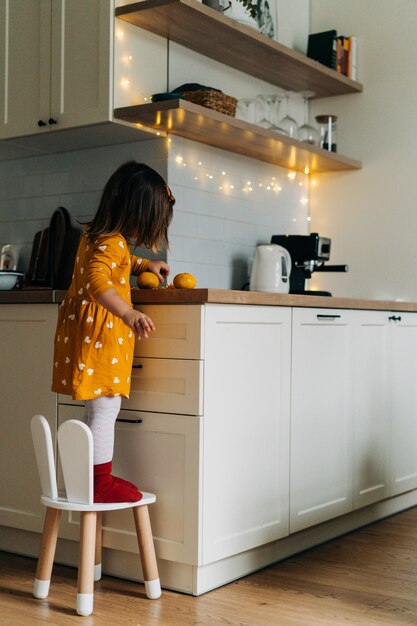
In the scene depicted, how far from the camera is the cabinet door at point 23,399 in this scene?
2834mm

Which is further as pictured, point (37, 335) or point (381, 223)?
point (381, 223)

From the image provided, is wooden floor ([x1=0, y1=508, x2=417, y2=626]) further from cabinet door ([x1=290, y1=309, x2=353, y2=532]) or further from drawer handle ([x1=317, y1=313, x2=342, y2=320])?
drawer handle ([x1=317, y1=313, x2=342, y2=320])

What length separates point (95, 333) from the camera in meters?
2.45

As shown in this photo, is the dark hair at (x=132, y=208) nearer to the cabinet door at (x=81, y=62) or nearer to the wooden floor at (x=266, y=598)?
the cabinet door at (x=81, y=62)

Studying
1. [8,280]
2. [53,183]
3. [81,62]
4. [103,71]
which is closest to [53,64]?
[81,62]

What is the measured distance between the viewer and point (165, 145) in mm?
3322

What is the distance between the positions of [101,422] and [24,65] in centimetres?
153

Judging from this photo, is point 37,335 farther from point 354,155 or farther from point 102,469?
point 354,155

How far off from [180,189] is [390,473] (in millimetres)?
1420

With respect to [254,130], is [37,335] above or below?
below

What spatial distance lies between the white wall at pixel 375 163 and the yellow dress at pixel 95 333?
73.6 inches

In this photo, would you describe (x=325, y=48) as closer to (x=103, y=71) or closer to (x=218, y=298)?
(x=103, y=71)

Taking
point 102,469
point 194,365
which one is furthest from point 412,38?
point 102,469

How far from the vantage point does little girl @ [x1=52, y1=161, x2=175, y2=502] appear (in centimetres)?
242
